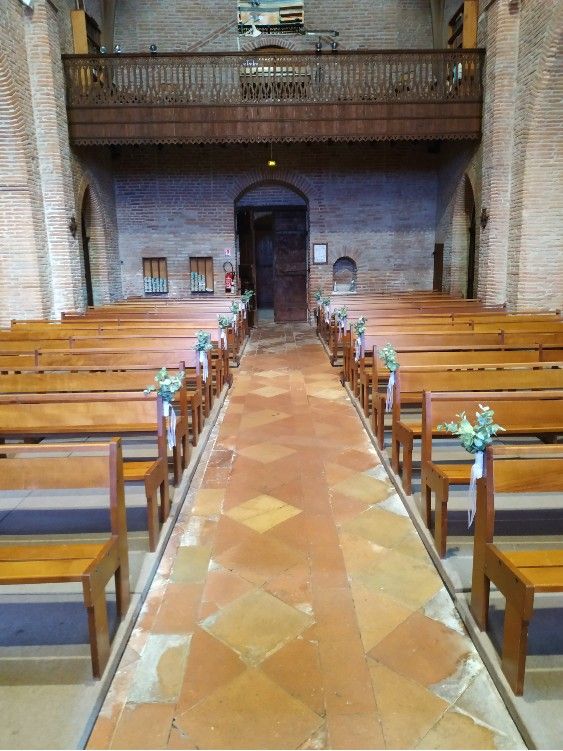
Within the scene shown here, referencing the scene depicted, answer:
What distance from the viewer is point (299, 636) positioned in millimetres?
2529

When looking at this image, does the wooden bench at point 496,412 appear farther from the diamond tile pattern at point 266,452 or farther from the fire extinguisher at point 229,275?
the fire extinguisher at point 229,275

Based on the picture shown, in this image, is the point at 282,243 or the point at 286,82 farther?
the point at 282,243

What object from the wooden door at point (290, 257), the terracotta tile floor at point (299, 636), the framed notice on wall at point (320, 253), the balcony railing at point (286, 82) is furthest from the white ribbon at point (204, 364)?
the wooden door at point (290, 257)

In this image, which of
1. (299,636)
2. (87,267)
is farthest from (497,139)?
(299,636)

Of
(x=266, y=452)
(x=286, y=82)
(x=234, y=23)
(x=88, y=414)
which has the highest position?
(x=234, y=23)

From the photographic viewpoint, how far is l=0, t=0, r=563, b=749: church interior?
221 cm

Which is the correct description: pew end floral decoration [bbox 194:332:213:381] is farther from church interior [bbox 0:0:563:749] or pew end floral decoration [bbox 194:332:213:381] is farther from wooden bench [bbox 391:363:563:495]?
wooden bench [bbox 391:363:563:495]

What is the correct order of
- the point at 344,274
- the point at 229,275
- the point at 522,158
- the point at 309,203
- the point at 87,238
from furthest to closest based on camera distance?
1. the point at 344,274
2. the point at 229,275
3. the point at 309,203
4. the point at 87,238
5. the point at 522,158

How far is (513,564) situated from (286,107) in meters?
10.00

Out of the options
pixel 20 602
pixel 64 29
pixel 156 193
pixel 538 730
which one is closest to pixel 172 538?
pixel 20 602

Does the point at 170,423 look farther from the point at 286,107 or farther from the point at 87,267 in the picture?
the point at 87,267

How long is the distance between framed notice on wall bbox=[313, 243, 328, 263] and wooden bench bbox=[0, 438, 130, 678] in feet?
38.0

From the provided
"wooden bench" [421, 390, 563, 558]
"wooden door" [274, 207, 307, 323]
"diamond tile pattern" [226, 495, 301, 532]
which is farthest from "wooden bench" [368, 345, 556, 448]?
"wooden door" [274, 207, 307, 323]

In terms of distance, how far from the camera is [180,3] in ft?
43.0
